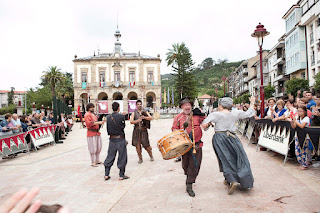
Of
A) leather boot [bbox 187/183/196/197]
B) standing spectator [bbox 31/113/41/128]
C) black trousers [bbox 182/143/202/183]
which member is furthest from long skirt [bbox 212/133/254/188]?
standing spectator [bbox 31/113/41/128]

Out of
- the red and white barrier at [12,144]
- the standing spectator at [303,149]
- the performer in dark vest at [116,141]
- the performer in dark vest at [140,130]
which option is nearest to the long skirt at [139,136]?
the performer in dark vest at [140,130]

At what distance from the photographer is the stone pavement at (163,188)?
4.00 meters

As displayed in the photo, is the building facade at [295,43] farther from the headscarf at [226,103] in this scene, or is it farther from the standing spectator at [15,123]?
the standing spectator at [15,123]

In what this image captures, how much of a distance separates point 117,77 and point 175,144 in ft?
150

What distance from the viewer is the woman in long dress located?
4520mm

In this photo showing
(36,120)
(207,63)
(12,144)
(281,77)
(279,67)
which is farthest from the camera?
(207,63)

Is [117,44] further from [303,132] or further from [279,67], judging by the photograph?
[303,132]

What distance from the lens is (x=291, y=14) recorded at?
32719mm

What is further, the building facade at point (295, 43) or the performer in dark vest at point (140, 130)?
the building facade at point (295, 43)

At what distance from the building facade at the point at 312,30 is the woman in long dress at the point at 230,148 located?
86.6 feet

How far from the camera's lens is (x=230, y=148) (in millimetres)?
4715

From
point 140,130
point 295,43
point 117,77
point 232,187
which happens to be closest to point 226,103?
point 232,187

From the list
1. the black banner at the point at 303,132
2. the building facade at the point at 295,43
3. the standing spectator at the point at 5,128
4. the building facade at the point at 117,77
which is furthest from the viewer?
the building facade at the point at 117,77

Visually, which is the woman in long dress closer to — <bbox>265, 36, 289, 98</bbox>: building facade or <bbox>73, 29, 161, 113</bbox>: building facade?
<bbox>265, 36, 289, 98</bbox>: building facade
